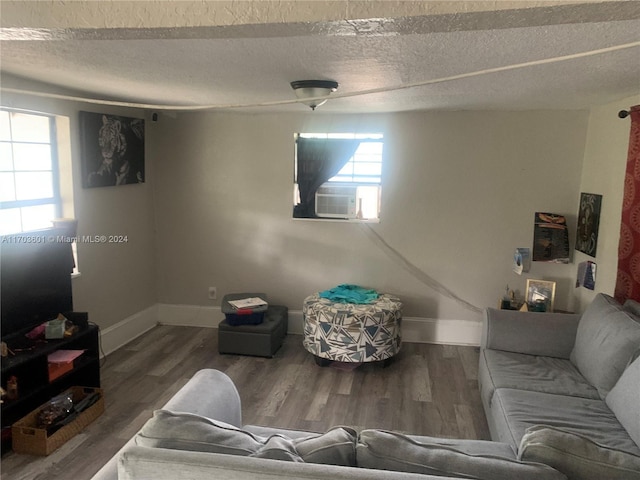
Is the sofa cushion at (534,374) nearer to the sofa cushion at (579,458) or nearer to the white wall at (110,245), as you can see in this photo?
the sofa cushion at (579,458)

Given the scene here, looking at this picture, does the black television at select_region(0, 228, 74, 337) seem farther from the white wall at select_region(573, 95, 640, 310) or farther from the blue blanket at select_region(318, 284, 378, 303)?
the white wall at select_region(573, 95, 640, 310)

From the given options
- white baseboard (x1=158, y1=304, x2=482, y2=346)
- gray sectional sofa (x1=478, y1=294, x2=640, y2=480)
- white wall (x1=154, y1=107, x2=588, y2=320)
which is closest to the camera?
gray sectional sofa (x1=478, y1=294, x2=640, y2=480)

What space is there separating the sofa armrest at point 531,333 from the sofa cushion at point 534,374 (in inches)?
2.3

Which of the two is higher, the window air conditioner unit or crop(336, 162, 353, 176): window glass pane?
crop(336, 162, 353, 176): window glass pane

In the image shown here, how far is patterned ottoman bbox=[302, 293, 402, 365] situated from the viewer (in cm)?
378

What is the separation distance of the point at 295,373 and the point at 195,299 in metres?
1.58

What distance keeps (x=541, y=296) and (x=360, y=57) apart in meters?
2.72

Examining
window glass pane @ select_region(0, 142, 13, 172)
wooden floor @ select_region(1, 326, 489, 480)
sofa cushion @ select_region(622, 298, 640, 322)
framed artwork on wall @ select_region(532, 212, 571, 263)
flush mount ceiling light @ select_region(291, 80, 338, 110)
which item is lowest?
wooden floor @ select_region(1, 326, 489, 480)

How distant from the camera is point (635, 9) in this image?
3.49 ft

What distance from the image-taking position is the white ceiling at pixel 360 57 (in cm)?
122

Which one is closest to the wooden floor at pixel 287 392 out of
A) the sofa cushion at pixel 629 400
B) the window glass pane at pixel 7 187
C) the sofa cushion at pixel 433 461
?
the sofa cushion at pixel 629 400

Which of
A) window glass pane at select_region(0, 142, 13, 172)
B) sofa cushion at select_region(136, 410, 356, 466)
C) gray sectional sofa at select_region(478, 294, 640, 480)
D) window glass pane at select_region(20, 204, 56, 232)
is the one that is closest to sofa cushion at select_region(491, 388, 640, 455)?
gray sectional sofa at select_region(478, 294, 640, 480)

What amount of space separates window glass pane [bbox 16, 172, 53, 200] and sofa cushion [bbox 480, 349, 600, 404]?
10.7 feet

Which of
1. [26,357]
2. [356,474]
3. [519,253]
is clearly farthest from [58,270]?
[519,253]
